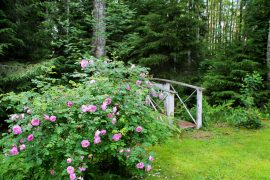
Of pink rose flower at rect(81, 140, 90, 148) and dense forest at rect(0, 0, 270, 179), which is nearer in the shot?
pink rose flower at rect(81, 140, 90, 148)

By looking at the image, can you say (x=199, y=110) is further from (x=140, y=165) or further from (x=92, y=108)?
(x=92, y=108)

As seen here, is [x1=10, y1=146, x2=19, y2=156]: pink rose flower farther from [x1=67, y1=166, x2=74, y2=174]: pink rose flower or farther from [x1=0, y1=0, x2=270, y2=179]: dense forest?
[x1=0, y1=0, x2=270, y2=179]: dense forest

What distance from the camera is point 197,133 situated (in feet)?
16.7

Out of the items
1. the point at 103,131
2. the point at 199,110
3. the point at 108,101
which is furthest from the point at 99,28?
the point at 103,131

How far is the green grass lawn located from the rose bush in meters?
0.70

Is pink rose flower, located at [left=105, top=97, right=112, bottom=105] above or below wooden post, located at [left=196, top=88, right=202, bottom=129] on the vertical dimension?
above

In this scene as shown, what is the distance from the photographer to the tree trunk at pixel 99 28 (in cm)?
662

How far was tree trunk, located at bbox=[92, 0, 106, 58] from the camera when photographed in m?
6.62

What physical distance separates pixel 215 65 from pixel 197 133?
2.87 m

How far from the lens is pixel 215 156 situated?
12.8ft

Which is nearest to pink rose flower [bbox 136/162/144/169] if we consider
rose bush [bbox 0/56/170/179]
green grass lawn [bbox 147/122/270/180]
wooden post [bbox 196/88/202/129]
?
rose bush [bbox 0/56/170/179]

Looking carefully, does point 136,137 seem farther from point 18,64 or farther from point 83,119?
point 18,64

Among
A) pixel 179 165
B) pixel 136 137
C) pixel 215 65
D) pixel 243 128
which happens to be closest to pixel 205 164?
pixel 179 165

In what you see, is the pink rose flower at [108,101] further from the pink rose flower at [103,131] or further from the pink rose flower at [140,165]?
the pink rose flower at [140,165]
